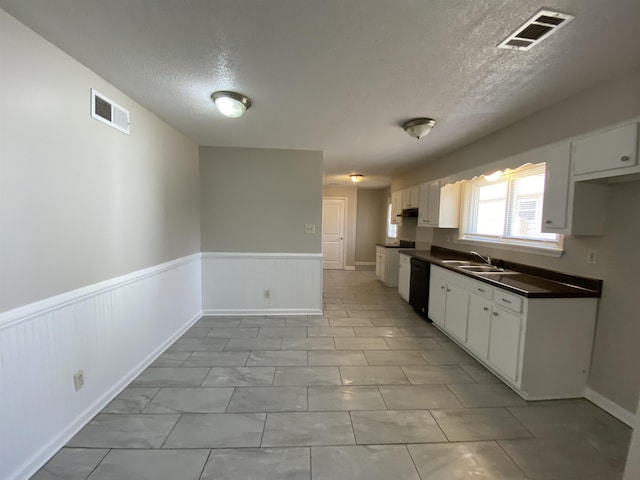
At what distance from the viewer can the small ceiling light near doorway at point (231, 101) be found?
7.31 ft

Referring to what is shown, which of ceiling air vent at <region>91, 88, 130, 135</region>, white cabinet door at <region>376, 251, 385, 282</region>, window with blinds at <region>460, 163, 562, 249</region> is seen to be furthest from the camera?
white cabinet door at <region>376, 251, 385, 282</region>

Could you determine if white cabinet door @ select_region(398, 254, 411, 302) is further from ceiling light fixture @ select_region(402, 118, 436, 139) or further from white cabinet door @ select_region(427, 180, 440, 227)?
ceiling light fixture @ select_region(402, 118, 436, 139)

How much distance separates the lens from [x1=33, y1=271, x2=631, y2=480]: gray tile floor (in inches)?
62.0

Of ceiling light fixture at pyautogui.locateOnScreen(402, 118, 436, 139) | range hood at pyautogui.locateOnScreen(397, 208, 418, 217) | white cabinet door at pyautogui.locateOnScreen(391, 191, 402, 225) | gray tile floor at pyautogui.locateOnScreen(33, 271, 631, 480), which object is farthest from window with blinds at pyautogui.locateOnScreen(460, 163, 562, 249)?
white cabinet door at pyautogui.locateOnScreen(391, 191, 402, 225)

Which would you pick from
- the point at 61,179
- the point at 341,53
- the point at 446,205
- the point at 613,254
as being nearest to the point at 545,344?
the point at 613,254

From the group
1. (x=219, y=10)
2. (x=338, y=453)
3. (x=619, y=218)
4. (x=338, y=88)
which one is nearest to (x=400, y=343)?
(x=338, y=453)

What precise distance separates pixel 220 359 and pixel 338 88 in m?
2.69

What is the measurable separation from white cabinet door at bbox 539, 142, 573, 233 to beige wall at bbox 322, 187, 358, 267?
587 centimetres

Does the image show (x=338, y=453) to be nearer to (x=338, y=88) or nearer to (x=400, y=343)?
(x=400, y=343)

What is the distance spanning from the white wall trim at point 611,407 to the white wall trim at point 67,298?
149 inches

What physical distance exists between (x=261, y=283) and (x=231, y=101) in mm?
2540

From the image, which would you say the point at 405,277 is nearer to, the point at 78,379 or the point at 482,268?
the point at 482,268

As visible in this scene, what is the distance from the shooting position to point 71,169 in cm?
176

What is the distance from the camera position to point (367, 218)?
27.6ft
